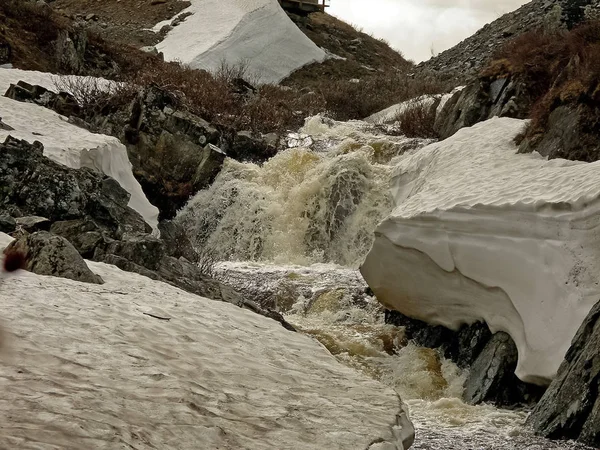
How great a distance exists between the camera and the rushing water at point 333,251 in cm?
762

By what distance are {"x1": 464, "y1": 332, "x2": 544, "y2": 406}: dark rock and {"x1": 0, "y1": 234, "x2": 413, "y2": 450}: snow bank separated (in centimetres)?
326

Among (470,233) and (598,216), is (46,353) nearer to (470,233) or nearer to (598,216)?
(598,216)

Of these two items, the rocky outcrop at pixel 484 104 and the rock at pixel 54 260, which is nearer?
the rock at pixel 54 260

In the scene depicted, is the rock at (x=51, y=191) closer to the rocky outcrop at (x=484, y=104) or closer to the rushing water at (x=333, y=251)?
the rushing water at (x=333, y=251)

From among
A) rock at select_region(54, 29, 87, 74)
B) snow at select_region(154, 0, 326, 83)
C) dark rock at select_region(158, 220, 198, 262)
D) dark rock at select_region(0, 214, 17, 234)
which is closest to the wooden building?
snow at select_region(154, 0, 326, 83)

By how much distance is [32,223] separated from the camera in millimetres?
9016

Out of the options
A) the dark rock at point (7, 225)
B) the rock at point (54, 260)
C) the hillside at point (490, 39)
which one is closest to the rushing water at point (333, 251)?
the rock at point (54, 260)

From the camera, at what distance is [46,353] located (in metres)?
3.70

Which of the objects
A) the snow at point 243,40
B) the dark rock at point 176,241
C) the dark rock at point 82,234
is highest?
the snow at point 243,40

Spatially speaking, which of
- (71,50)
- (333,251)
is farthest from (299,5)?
(333,251)

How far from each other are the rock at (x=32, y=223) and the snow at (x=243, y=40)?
22.1 m

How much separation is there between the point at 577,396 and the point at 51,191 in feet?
24.1

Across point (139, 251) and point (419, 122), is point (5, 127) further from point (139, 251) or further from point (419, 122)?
point (419, 122)

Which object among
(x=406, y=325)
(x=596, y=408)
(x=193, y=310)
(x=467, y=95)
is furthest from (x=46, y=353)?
(x=467, y=95)
